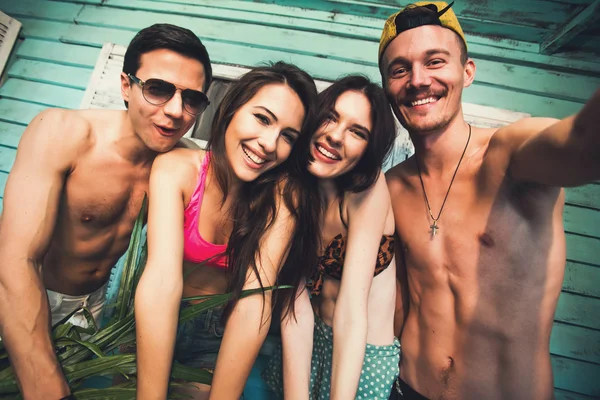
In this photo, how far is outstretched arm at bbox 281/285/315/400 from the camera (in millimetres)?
1462

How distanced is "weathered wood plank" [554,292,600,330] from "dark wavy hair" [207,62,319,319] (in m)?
2.32

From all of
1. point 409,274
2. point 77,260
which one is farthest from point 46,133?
point 409,274

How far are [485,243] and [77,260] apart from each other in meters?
2.44

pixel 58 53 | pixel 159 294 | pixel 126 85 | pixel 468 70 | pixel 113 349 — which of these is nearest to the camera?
pixel 159 294

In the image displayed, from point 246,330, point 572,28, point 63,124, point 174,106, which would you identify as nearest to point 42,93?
point 63,124

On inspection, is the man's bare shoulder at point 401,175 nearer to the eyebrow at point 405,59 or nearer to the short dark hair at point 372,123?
the short dark hair at point 372,123

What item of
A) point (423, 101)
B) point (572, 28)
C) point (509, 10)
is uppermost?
point (509, 10)

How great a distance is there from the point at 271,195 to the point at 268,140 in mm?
304

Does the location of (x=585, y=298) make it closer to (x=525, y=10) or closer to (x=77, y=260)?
(x=525, y=10)

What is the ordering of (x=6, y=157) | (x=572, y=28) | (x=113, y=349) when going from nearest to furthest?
(x=113, y=349) → (x=572, y=28) → (x=6, y=157)

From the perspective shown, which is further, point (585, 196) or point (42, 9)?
point (42, 9)

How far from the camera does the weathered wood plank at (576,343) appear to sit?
228cm

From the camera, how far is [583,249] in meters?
2.35

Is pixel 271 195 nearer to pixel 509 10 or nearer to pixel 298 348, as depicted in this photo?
pixel 298 348
